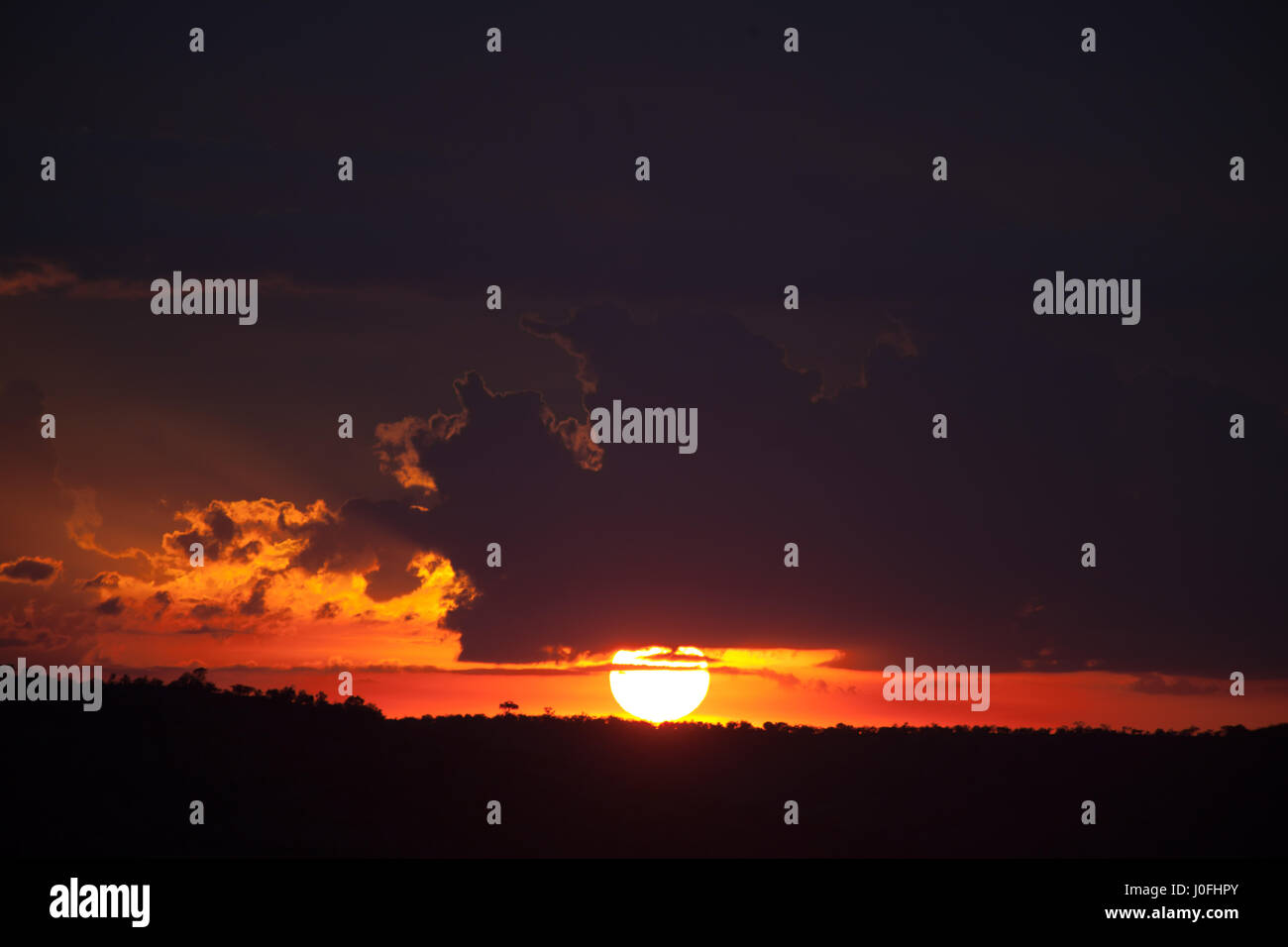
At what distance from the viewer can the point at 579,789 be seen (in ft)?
409

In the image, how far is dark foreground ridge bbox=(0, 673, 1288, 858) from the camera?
112 metres

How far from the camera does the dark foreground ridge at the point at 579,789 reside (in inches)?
4414

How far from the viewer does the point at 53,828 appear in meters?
107

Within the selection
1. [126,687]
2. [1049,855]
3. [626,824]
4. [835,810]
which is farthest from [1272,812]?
[126,687]
